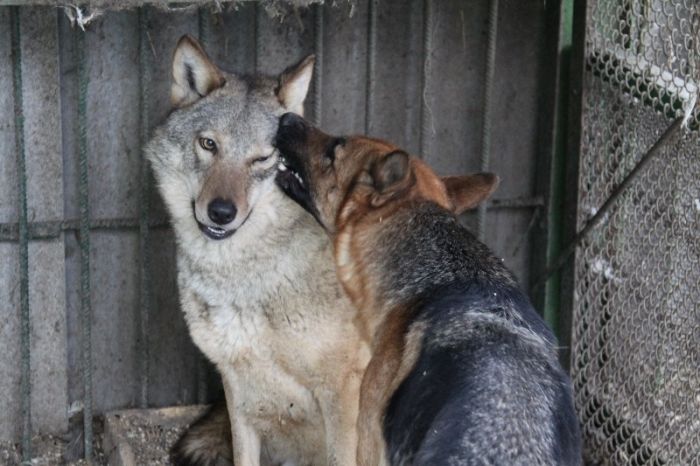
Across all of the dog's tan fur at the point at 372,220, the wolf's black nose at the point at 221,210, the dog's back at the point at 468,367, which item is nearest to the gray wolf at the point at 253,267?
the wolf's black nose at the point at 221,210

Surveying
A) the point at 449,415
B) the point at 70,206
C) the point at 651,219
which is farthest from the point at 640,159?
the point at 70,206

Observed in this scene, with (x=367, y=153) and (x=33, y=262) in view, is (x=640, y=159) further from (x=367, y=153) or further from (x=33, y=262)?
(x=33, y=262)

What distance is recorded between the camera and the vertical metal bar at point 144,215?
625cm

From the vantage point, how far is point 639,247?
243 inches

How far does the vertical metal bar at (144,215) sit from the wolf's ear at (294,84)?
0.99 metres

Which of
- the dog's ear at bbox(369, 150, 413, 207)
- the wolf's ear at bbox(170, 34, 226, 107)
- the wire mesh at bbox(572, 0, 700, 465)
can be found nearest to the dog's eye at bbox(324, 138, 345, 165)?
the dog's ear at bbox(369, 150, 413, 207)

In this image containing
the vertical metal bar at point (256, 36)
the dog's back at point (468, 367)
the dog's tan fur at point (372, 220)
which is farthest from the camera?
the vertical metal bar at point (256, 36)

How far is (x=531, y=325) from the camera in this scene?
4.40 metres

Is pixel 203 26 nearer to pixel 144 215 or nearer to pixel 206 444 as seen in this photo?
pixel 144 215

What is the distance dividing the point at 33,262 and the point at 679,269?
3426 millimetres

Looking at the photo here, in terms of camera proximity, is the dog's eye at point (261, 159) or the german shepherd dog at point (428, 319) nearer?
the german shepherd dog at point (428, 319)

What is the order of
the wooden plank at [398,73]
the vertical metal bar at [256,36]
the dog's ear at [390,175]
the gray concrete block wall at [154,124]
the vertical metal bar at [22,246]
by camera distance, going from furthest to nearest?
the wooden plank at [398,73]
the vertical metal bar at [256,36]
the gray concrete block wall at [154,124]
the vertical metal bar at [22,246]
the dog's ear at [390,175]

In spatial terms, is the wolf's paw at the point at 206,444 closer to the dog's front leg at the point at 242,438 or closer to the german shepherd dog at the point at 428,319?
the dog's front leg at the point at 242,438

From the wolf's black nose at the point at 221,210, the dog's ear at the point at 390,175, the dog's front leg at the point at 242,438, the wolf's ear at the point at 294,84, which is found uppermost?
the wolf's ear at the point at 294,84
